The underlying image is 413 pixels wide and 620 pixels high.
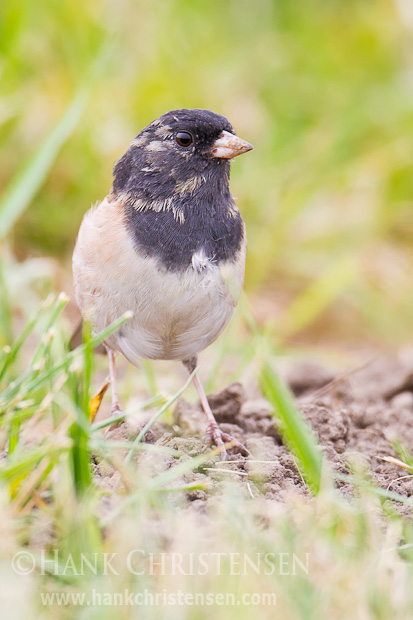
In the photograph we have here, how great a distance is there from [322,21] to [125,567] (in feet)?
17.2

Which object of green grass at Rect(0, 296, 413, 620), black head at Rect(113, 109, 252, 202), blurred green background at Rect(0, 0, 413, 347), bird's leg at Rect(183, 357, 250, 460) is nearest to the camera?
green grass at Rect(0, 296, 413, 620)

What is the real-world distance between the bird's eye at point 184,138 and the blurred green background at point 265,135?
889 mm

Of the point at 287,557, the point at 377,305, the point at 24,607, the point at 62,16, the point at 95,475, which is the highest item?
the point at 62,16

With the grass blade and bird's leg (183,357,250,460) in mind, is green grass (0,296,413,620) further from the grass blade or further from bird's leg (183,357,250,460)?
bird's leg (183,357,250,460)

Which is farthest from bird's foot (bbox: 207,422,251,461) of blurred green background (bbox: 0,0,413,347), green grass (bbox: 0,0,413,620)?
blurred green background (bbox: 0,0,413,347)

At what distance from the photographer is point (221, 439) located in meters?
2.00

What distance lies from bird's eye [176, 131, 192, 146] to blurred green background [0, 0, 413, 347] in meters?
0.89

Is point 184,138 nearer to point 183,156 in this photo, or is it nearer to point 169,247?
point 183,156

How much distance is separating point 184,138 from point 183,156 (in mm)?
54

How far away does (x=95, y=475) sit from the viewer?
164cm

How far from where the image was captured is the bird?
1926 mm

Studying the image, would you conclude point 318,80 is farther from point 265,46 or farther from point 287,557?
point 287,557

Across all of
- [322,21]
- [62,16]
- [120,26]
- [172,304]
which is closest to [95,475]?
[172,304]

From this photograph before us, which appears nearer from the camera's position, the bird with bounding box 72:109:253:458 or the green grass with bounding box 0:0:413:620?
the green grass with bounding box 0:0:413:620
